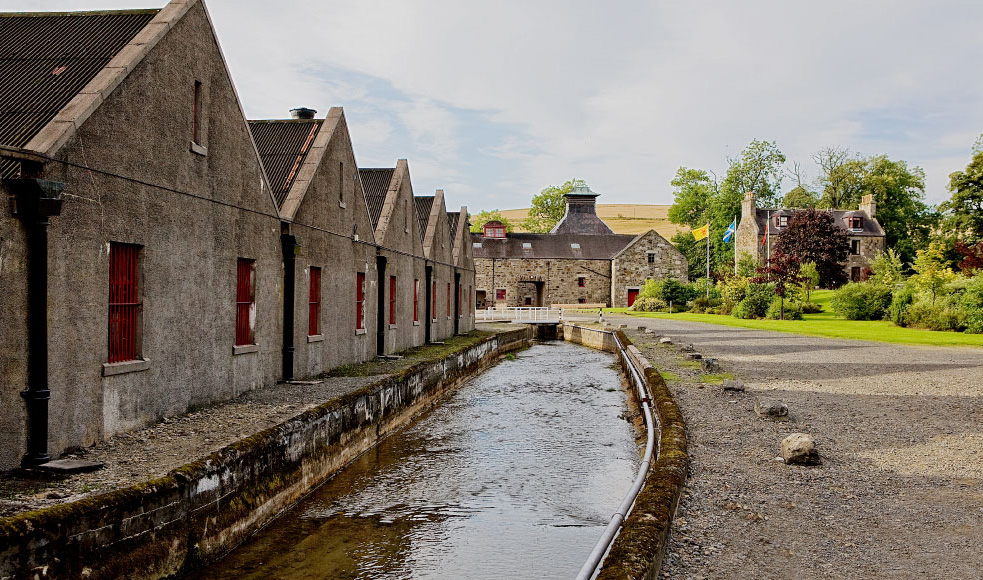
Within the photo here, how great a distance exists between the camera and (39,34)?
950cm

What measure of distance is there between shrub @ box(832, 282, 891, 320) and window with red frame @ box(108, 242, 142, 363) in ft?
125

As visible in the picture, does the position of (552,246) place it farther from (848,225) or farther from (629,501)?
(629,501)

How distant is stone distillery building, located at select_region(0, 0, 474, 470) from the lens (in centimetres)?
647

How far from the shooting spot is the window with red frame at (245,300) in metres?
11.2

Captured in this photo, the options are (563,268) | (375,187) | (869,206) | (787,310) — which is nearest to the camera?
(375,187)

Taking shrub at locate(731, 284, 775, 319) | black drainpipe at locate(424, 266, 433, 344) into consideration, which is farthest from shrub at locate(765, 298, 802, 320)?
black drainpipe at locate(424, 266, 433, 344)

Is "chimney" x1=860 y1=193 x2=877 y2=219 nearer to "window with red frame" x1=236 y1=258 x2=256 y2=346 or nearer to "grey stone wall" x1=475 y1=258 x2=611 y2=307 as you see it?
"grey stone wall" x1=475 y1=258 x2=611 y2=307

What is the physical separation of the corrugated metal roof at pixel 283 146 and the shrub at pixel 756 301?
3305cm

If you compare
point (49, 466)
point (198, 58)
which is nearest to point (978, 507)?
point (49, 466)

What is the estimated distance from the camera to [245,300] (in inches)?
449

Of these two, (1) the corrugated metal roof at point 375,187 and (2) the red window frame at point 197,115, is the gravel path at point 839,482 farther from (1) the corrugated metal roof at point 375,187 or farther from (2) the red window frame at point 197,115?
(1) the corrugated metal roof at point 375,187

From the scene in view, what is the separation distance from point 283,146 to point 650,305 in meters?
41.9

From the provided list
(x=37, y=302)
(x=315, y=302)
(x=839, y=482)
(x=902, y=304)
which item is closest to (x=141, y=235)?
(x=37, y=302)

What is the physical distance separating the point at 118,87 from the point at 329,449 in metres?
5.00
